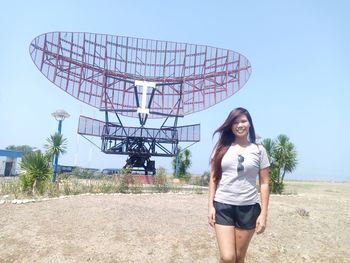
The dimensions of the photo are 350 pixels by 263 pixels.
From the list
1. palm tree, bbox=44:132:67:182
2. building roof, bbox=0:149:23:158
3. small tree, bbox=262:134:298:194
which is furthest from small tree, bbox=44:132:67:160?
building roof, bbox=0:149:23:158

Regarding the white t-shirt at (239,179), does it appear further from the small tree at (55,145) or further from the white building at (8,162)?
the white building at (8,162)

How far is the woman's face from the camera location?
14.1ft

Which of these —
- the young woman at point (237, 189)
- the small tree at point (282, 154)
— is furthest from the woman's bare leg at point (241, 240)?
the small tree at point (282, 154)

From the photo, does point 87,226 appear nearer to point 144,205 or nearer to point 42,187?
point 144,205

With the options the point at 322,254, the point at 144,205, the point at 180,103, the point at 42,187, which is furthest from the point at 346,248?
the point at 180,103

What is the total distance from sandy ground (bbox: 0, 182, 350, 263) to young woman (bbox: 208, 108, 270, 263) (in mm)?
4025

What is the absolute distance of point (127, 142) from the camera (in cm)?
2878

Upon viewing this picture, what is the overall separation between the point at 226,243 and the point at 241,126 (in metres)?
1.22

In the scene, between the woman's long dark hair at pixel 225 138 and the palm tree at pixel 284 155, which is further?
the palm tree at pixel 284 155

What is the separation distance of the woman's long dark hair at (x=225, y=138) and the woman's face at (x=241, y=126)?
0.03m

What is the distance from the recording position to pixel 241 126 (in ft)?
14.1

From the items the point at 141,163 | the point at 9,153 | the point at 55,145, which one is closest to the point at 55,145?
the point at 55,145

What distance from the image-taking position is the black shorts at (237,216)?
158 inches

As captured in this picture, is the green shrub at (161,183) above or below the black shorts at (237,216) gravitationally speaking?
above
